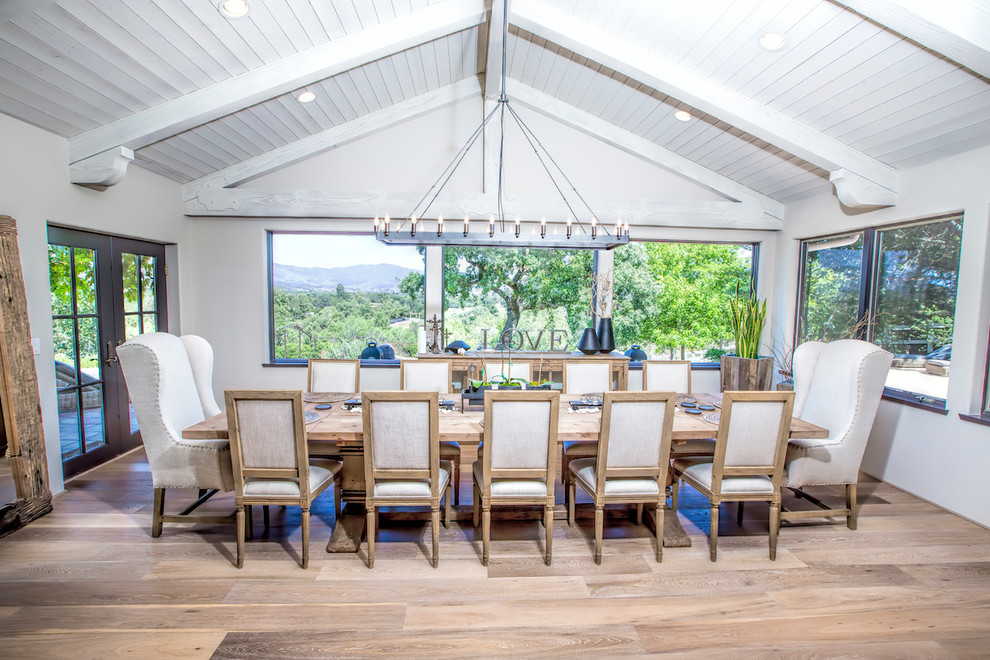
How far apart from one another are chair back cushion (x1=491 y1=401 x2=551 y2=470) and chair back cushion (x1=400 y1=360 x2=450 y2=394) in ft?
4.74

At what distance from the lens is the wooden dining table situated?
256 centimetres

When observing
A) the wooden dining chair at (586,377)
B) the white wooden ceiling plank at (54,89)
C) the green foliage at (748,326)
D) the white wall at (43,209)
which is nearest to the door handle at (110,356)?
the white wall at (43,209)

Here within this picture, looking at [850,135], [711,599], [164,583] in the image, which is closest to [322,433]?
[164,583]

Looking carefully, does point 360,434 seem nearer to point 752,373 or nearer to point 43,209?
point 43,209

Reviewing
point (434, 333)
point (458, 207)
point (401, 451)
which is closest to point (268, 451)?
point (401, 451)

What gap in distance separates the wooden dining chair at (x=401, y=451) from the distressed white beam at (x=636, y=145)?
3.58 m

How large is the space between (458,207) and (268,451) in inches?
123

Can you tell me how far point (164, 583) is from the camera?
2338 millimetres

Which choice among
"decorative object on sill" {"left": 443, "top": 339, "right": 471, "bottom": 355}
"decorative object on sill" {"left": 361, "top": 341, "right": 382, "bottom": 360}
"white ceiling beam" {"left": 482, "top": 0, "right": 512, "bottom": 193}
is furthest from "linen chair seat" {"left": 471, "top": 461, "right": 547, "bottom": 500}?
"white ceiling beam" {"left": 482, "top": 0, "right": 512, "bottom": 193}

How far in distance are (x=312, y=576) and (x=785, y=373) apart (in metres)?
4.50

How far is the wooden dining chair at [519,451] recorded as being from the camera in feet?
7.82

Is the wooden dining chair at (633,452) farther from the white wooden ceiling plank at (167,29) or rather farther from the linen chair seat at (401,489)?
the white wooden ceiling plank at (167,29)

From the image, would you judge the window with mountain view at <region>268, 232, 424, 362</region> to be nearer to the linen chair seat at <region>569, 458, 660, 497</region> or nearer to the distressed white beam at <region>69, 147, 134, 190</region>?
the distressed white beam at <region>69, 147, 134, 190</region>

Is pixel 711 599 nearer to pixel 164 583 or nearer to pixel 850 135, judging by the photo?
pixel 164 583
